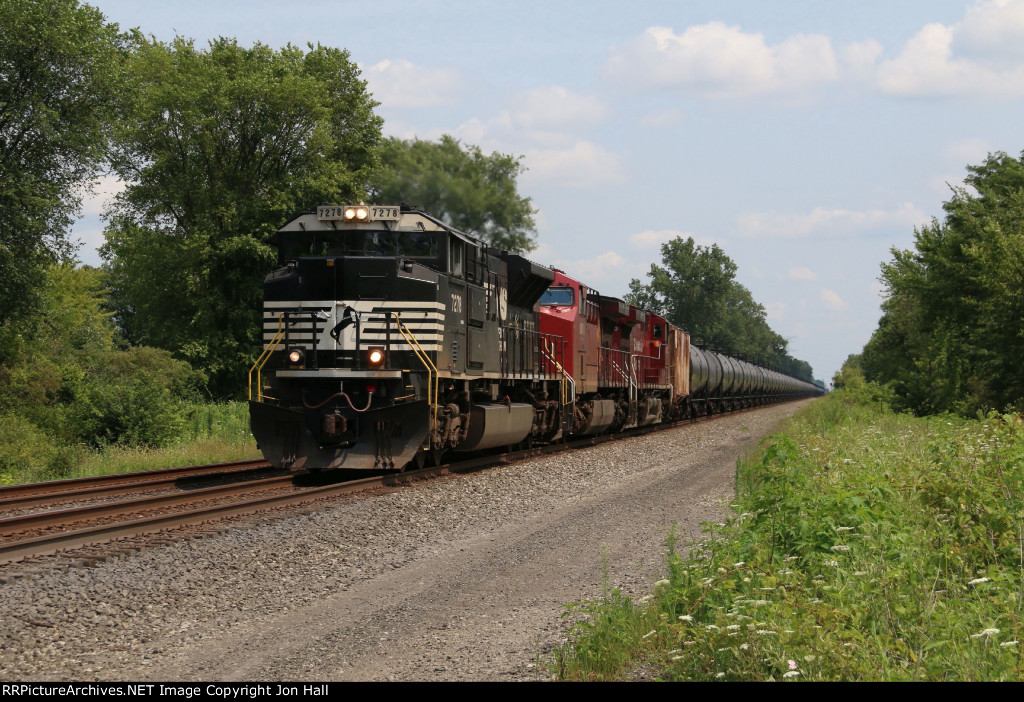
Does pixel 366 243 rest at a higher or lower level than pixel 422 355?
higher

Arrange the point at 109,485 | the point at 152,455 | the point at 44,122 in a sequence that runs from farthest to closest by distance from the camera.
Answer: the point at 44,122
the point at 152,455
the point at 109,485

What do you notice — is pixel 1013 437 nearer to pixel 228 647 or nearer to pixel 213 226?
pixel 228 647

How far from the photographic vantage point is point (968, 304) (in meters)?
24.4

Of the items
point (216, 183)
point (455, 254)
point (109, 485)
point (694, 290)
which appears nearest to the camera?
point (109, 485)

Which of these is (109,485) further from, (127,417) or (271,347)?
(127,417)

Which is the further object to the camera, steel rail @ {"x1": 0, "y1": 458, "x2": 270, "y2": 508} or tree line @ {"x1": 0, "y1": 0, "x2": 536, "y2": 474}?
tree line @ {"x1": 0, "y1": 0, "x2": 536, "y2": 474}

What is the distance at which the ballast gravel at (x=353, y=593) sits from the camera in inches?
205

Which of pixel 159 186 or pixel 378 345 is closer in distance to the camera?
pixel 378 345

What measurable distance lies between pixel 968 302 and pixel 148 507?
21088 mm

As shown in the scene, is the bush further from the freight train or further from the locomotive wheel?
the locomotive wheel

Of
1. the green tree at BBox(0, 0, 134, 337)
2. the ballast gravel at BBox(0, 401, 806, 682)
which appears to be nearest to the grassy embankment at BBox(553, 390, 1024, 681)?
the ballast gravel at BBox(0, 401, 806, 682)

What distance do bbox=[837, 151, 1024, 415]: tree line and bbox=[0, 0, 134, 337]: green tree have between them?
23.6 metres

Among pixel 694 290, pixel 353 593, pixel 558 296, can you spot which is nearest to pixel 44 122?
pixel 558 296

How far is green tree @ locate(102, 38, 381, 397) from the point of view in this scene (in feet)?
109
